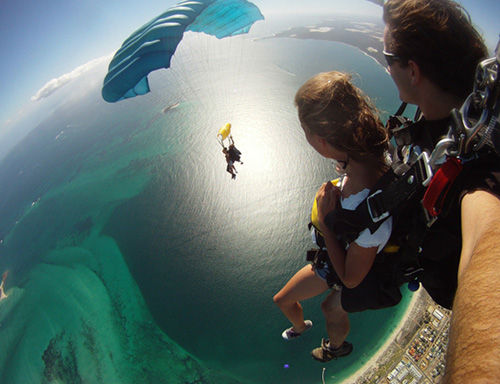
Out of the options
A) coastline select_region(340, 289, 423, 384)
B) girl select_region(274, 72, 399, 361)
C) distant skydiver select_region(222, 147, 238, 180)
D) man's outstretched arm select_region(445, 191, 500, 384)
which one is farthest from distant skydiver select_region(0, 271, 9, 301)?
man's outstretched arm select_region(445, 191, 500, 384)

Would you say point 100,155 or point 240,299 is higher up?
point 100,155

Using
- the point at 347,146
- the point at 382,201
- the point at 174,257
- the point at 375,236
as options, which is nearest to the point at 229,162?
the point at 347,146

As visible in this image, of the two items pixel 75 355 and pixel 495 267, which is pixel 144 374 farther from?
pixel 495 267

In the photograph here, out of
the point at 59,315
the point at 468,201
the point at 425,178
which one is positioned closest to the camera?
the point at 468,201


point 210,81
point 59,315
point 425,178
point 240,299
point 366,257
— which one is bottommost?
point 240,299

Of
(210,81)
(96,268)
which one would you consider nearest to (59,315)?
(96,268)

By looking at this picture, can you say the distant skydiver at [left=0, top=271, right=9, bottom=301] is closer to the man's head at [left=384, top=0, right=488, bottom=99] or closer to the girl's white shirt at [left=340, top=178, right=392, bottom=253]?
the girl's white shirt at [left=340, top=178, right=392, bottom=253]
